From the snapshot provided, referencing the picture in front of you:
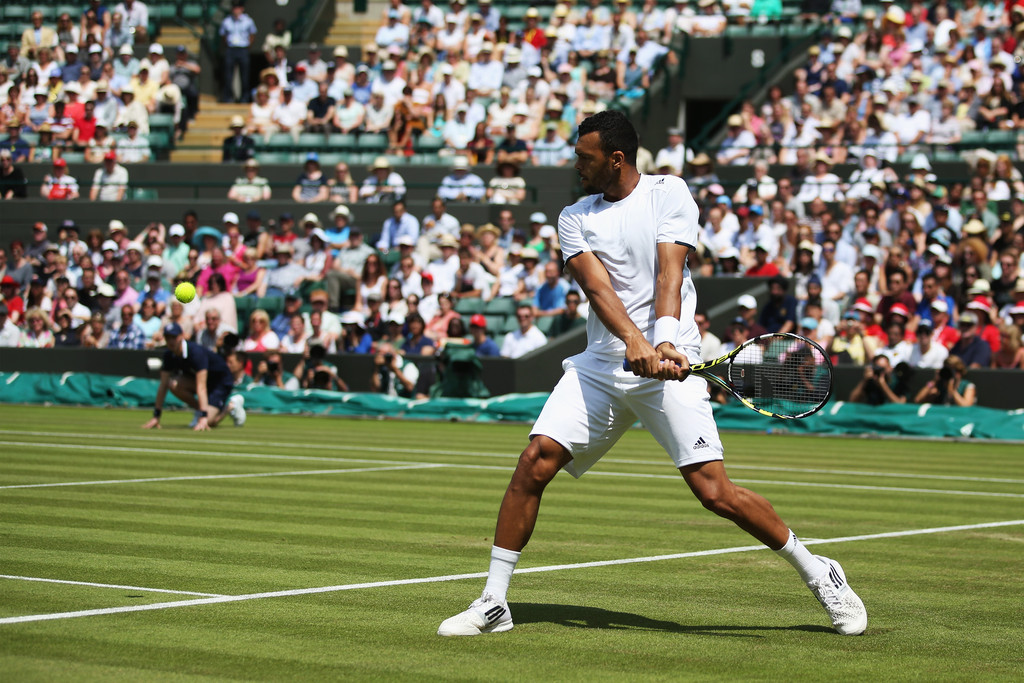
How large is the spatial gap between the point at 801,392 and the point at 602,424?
94 centimetres

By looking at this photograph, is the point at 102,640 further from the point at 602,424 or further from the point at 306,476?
the point at 306,476

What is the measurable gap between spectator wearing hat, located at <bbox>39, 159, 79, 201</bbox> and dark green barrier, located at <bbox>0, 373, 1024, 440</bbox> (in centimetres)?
637

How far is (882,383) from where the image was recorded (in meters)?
18.4

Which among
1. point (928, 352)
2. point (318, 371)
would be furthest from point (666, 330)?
point (318, 371)

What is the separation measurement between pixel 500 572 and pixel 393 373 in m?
15.5

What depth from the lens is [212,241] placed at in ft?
83.0

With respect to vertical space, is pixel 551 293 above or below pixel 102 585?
above

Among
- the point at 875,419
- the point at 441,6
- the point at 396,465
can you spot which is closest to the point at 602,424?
the point at 396,465

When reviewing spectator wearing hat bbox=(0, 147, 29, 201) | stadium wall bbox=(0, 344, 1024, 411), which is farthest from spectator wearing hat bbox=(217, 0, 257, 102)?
stadium wall bbox=(0, 344, 1024, 411)

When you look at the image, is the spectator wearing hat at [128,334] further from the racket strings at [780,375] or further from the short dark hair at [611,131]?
the short dark hair at [611,131]

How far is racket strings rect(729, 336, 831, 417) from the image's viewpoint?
6.20 metres

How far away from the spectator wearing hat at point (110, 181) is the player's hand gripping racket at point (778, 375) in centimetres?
2361

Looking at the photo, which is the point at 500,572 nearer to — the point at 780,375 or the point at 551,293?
the point at 780,375

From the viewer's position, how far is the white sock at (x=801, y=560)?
589 cm
